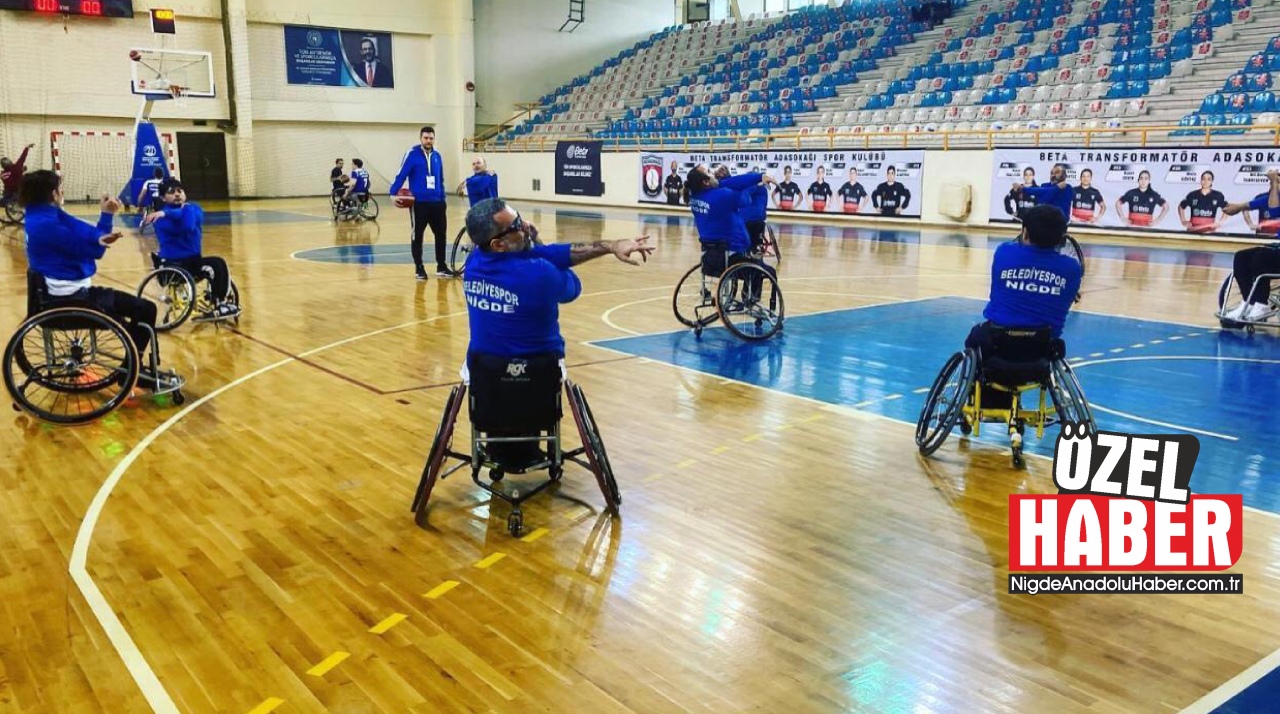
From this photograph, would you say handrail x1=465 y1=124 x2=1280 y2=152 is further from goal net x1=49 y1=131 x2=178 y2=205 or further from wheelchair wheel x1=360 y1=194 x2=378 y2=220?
goal net x1=49 y1=131 x2=178 y2=205

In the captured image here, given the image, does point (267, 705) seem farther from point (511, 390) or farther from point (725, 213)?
point (725, 213)

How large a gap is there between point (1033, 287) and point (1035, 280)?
3cm

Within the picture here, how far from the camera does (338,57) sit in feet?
95.5

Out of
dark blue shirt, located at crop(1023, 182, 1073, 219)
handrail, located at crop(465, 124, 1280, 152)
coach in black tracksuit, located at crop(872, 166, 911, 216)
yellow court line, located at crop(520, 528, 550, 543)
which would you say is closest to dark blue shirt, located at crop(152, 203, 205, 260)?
yellow court line, located at crop(520, 528, 550, 543)

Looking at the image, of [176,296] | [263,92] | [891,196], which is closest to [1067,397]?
[176,296]

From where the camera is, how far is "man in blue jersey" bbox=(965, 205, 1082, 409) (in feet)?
15.5

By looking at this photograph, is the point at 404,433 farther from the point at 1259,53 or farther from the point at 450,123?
the point at 450,123

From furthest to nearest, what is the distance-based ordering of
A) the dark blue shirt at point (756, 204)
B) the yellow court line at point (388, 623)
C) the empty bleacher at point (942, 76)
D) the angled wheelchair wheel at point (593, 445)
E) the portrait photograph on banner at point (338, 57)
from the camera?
1. the portrait photograph on banner at point (338, 57)
2. the empty bleacher at point (942, 76)
3. the dark blue shirt at point (756, 204)
4. the angled wheelchair wheel at point (593, 445)
5. the yellow court line at point (388, 623)

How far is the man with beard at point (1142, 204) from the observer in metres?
16.7

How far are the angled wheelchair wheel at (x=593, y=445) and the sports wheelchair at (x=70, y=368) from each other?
2.95 metres

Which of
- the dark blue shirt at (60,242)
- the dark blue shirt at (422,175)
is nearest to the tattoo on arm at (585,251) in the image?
the dark blue shirt at (60,242)

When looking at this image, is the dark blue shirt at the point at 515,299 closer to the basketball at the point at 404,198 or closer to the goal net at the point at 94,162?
the basketball at the point at 404,198


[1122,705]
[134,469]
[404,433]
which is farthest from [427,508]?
[1122,705]

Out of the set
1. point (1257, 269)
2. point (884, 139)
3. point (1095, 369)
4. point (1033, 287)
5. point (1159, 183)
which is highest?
point (884, 139)
